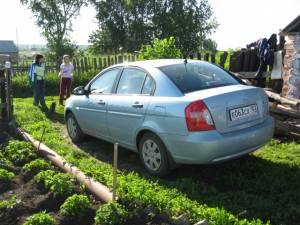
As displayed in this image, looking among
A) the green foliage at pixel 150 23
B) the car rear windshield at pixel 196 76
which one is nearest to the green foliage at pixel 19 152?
the car rear windshield at pixel 196 76

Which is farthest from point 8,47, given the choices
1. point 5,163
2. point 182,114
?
point 182,114

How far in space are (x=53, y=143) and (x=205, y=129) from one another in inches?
153

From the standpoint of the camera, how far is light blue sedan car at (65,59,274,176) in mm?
5297

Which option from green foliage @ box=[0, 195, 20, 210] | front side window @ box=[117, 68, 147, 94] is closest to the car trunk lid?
front side window @ box=[117, 68, 147, 94]

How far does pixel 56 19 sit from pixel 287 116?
154ft

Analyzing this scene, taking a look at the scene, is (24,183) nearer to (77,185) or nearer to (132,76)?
(77,185)

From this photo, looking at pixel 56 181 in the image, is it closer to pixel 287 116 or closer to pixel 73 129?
pixel 73 129

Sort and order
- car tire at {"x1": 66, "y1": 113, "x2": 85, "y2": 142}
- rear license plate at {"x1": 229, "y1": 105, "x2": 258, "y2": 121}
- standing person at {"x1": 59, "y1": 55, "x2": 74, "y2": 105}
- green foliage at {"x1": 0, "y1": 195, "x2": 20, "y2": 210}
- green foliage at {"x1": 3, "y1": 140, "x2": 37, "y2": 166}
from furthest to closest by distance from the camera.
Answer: standing person at {"x1": 59, "y1": 55, "x2": 74, "y2": 105}, car tire at {"x1": 66, "y1": 113, "x2": 85, "y2": 142}, green foliage at {"x1": 3, "y1": 140, "x2": 37, "y2": 166}, rear license plate at {"x1": 229, "y1": 105, "x2": 258, "y2": 121}, green foliage at {"x1": 0, "y1": 195, "x2": 20, "y2": 210}

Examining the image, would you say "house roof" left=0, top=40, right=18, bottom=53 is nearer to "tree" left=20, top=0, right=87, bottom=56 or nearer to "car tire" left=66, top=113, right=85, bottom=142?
"tree" left=20, top=0, right=87, bottom=56

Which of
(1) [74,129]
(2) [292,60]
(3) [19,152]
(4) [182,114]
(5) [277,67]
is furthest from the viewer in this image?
(5) [277,67]

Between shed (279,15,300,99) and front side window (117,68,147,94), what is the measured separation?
4222 millimetres

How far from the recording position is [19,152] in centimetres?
711

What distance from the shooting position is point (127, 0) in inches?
1789

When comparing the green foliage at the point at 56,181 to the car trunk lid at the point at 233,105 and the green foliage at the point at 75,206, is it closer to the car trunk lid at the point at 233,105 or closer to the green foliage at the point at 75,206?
the green foliage at the point at 75,206
